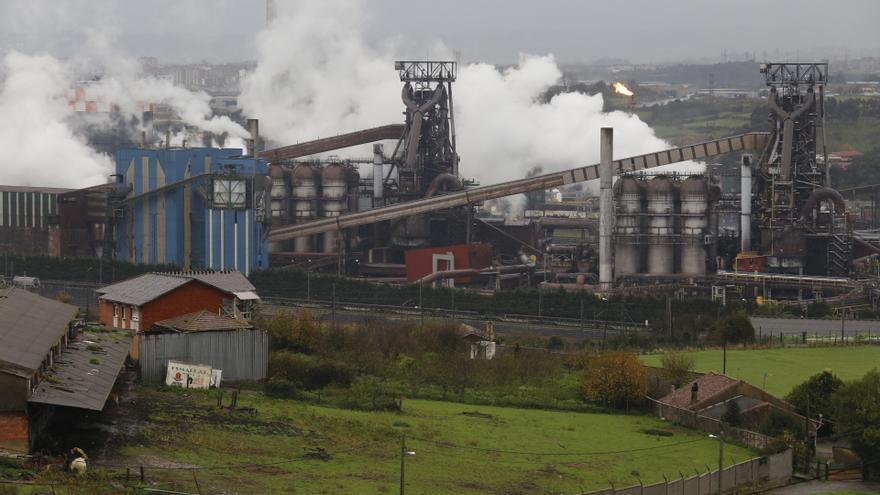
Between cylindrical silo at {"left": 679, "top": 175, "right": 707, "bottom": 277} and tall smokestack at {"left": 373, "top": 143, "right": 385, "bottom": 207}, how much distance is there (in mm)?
17092

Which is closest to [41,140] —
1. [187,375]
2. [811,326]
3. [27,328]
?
[811,326]

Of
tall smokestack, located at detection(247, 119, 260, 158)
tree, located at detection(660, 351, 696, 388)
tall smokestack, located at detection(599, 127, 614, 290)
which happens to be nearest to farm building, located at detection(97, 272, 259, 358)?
tree, located at detection(660, 351, 696, 388)

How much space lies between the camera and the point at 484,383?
41875 mm

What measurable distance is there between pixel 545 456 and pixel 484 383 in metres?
9.63

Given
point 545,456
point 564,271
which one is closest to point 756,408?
point 545,456

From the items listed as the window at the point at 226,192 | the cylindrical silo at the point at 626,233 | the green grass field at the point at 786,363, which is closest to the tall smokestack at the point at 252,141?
the window at the point at 226,192

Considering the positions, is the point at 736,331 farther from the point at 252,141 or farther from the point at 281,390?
the point at 252,141

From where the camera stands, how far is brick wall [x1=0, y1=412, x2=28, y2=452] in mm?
25828

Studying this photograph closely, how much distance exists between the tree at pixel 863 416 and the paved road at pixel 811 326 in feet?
57.2

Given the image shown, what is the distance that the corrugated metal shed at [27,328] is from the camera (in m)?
27.0

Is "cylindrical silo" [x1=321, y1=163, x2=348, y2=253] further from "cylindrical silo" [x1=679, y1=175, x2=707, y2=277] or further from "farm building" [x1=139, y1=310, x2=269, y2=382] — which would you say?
"farm building" [x1=139, y1=310, x2=269, y2=382]

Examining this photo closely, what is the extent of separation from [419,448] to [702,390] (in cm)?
927

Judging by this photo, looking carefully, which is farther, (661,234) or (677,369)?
(661,234)

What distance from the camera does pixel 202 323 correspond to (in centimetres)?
3869
